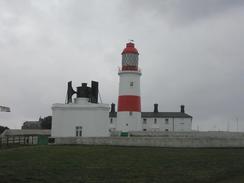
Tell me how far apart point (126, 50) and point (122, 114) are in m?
6.76

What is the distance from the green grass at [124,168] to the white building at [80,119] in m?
19.0

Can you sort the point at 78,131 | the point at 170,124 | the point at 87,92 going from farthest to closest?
the point at 170,124
the point at 87,92
the point at 78,131

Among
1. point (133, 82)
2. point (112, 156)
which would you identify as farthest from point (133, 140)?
point (133, 82)

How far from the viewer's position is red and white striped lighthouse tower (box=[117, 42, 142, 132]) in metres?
53.5

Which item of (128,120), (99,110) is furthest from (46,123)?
(99,110)

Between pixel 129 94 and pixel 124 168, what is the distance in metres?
32.4

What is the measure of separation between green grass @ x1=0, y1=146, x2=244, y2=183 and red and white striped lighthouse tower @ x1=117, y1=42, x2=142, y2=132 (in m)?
25.3

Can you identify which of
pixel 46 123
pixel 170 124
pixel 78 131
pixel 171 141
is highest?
pixel 170 124

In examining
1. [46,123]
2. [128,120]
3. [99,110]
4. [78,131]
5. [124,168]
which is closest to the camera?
[124,168]

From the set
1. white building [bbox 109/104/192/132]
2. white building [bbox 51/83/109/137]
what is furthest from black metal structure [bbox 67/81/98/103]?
white building [bbox 109/104/192/132]

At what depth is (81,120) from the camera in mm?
47500

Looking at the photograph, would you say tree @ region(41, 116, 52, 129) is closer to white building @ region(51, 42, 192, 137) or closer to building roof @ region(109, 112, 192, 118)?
building roof @ region(109, 112, 192, 118)

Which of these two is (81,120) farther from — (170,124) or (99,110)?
(170,124)

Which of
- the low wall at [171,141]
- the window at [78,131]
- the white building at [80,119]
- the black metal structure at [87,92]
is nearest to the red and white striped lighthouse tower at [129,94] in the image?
the black metal structure at [87,92]
